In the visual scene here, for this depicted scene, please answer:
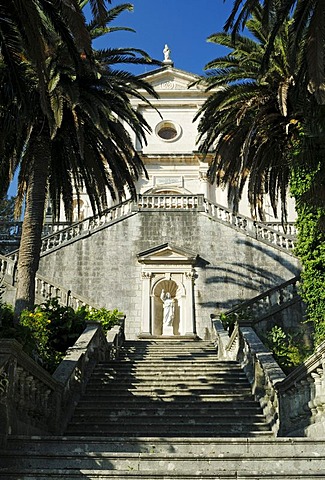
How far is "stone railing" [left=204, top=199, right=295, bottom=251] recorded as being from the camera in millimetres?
21438

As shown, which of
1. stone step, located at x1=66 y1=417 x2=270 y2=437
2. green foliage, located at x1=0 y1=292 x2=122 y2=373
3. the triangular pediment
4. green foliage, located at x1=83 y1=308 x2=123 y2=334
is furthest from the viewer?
the triangular pediment

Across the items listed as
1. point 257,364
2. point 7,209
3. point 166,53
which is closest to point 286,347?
point 257,364

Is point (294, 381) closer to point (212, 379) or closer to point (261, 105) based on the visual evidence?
point (212, 379)

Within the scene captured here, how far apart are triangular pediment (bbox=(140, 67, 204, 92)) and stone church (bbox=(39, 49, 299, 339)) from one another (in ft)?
47.2

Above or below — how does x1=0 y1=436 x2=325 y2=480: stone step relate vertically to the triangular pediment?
below

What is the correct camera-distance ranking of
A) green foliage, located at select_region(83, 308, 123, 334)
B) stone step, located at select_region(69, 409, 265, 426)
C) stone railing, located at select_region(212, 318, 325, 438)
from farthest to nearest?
green foliage, located at select_region(83, 308, 123, 334) → stone step, located at select_region(69, 409, 265, 426) → stone railing, located at select_region(212, 318, 325, 438)

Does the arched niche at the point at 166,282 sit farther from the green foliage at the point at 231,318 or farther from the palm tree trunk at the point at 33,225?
the palm tree trunk at the point at 33,225

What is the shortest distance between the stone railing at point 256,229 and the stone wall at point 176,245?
0.24m

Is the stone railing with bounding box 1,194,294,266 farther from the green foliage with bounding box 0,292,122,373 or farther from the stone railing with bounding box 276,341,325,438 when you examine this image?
the stone railing with bounding box 276,341,325,438

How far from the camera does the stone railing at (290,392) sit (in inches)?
321

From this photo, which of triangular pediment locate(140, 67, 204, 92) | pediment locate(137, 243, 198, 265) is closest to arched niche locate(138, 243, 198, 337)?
pediment locate(137, 243, 198, 265)

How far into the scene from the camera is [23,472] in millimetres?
5848

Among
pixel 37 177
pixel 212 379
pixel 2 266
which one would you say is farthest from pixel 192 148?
pixel 212 379

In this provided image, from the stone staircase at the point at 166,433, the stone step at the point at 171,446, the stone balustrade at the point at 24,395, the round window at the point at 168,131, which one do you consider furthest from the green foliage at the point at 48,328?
the round window at the point at 168,131
